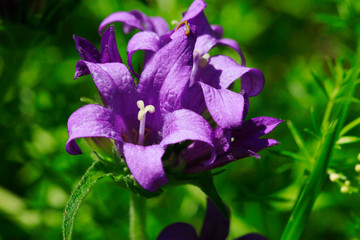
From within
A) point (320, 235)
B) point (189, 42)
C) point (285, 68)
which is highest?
point (189, 42)

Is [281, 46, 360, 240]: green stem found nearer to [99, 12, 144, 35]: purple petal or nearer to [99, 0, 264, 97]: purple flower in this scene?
[99, 0, 264, 97]: purple flower

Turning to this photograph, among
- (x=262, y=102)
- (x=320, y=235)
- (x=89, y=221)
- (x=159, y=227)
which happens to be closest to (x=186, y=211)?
(x=159, y=227)

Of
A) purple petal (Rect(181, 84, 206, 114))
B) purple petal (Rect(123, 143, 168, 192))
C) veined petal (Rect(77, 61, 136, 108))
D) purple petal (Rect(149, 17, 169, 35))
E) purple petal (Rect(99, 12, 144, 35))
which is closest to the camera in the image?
purple petal (Rect(123, 143, 168, 192))

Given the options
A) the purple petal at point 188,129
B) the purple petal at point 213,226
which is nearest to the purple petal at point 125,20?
the purple petal at point 188,129

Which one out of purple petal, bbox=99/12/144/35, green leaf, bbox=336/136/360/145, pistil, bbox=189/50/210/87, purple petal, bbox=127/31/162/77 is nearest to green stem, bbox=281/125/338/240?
green leaf, bbox=336/136/360/145

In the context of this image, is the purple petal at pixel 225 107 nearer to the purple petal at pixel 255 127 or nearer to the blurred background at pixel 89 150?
the purple petal at pixel 255 127

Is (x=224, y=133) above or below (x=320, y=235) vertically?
above

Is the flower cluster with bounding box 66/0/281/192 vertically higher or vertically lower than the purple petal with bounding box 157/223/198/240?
higher

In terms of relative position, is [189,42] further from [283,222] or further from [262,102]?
[262,102]
